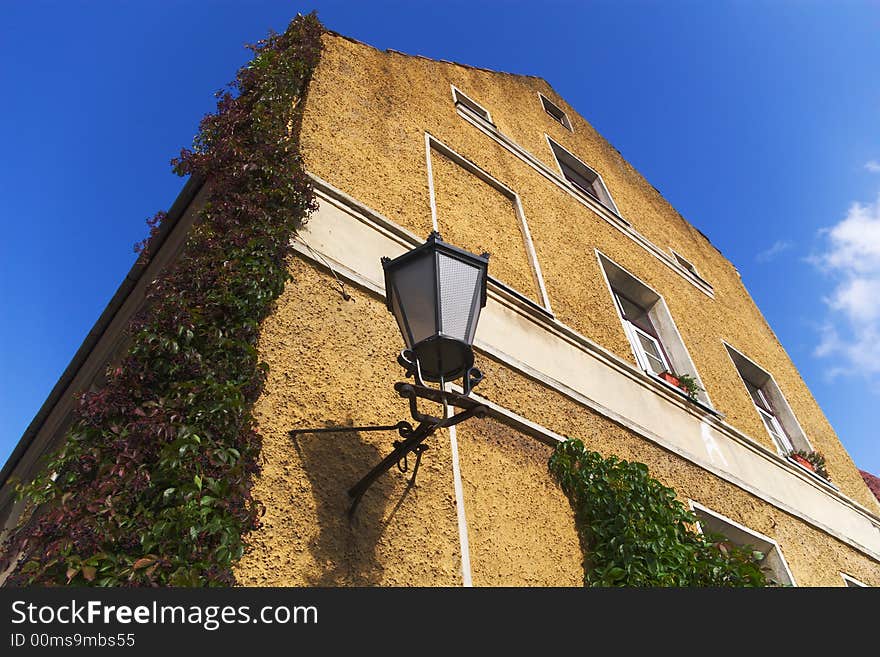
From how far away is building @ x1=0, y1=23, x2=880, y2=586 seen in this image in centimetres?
305

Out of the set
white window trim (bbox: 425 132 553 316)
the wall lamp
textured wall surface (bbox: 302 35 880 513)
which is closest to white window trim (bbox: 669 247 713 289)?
textured wall surface (bbox: 302 35 880 513)

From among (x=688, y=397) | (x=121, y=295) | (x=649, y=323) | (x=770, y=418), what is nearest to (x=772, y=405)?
(x=770, y=418)

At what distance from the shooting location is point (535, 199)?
6895 mm

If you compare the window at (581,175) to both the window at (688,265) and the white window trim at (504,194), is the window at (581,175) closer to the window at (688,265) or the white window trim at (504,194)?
the window at (688,265)

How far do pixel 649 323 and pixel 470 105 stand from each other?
10.7ft

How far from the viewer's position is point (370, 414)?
3.35 m

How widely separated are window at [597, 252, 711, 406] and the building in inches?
1.0

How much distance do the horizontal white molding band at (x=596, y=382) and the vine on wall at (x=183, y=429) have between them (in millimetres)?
432

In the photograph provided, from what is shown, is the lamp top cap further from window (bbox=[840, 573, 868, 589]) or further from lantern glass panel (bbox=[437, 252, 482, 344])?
window (bbox=[840, 573, 868, 589])

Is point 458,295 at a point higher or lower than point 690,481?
lower

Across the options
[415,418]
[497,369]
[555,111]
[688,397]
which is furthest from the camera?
[555,111]

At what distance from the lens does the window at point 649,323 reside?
273 inches

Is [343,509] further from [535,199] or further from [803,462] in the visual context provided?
[803,462]

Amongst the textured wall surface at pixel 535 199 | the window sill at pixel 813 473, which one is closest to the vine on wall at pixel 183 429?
the textured wall surface at pixel 535 199
